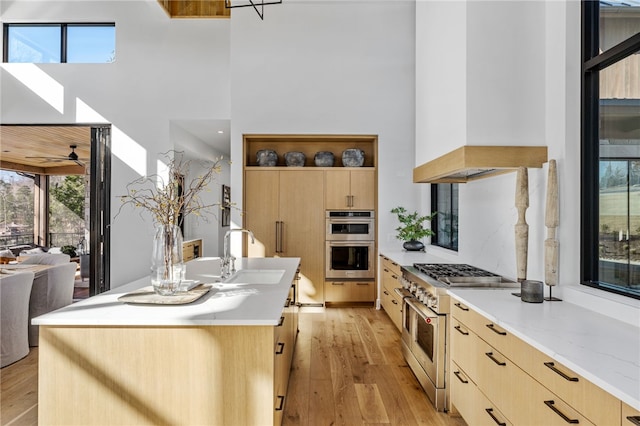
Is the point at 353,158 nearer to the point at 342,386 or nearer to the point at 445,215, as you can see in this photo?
the point at 445,215

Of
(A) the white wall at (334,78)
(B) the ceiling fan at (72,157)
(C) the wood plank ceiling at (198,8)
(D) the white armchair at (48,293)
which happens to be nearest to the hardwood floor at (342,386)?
(D) the white armchair at (48,293)

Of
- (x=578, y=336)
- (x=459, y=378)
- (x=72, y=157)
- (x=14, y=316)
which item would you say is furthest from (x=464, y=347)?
(x=72, y=157)

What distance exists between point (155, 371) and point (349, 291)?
13.1 ft

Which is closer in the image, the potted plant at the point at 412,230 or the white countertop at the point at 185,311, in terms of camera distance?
the white countertop at the point at 185,311

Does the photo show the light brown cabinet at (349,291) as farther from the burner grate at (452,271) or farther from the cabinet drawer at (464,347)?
the cabinet drawer at (464,347)

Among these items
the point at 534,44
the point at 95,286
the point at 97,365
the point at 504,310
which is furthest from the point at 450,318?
the point at 95,286

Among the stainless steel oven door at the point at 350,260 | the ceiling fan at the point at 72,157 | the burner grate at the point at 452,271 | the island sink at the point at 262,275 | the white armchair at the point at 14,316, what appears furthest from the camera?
the ceiling fan at the point at 72,157

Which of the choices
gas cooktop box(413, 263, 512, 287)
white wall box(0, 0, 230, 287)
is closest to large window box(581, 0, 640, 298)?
gas cooktop box(413, 263, 512, 287)

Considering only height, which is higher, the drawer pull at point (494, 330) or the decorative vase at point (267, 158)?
the decorative vase at point (267, 158)

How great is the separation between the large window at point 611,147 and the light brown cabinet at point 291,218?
3.68 metres

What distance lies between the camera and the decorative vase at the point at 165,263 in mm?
2150

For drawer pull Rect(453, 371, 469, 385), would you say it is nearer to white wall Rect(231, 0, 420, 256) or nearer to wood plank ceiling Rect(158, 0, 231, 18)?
white wall Rect(231, 0, 420, 256)

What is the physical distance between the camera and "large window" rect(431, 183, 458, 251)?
4574 millimetres

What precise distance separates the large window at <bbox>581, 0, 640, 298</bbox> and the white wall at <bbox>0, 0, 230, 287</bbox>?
4.77 metres
